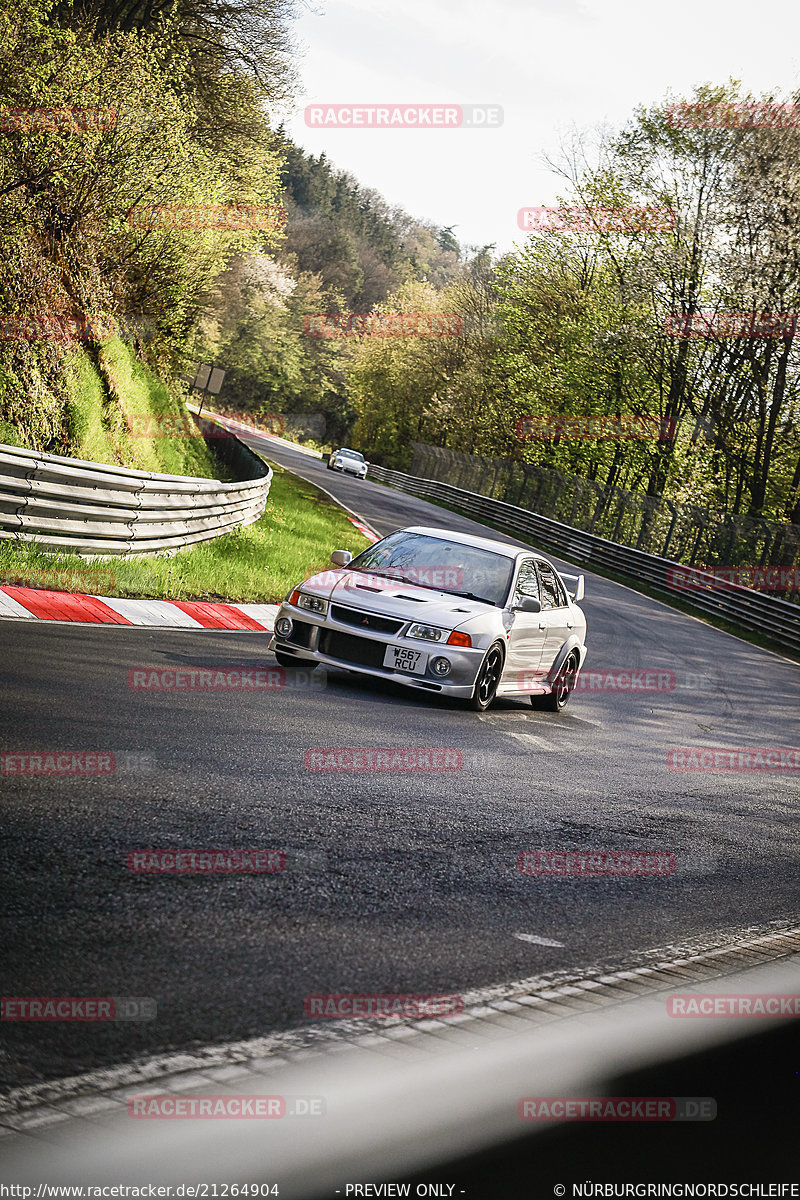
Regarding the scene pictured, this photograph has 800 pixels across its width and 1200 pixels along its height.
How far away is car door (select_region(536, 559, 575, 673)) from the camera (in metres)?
11.9

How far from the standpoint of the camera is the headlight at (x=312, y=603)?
33.7 ft

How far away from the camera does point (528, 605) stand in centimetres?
1142

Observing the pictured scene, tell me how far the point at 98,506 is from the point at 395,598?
4519 mm

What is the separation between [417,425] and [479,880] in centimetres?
7477

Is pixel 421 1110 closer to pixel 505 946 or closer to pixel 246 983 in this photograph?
pixel 246 983

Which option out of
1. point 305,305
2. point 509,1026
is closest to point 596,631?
point 509,1026

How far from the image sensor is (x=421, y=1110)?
272cm

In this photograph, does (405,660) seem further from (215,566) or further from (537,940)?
(215,566)
